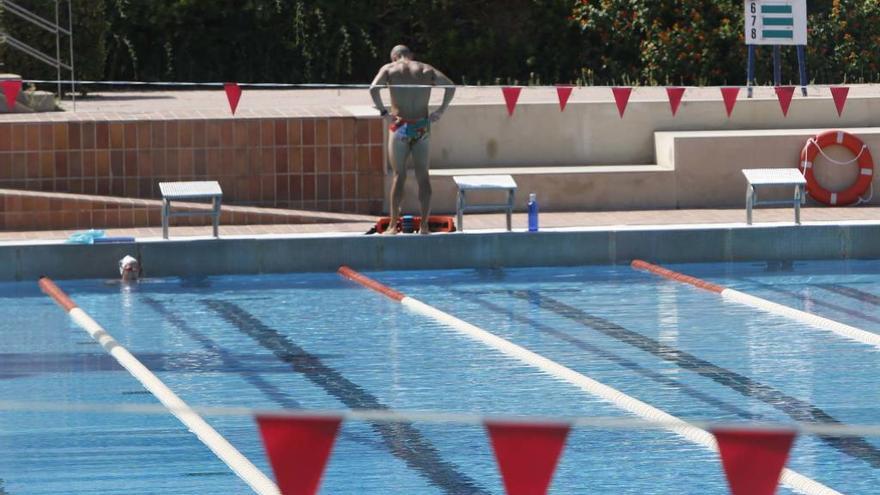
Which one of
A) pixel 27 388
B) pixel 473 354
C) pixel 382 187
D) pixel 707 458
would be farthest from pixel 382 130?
pixel 707 458

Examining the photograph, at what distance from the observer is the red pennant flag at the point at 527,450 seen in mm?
5090

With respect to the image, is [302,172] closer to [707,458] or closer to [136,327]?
[136,327]

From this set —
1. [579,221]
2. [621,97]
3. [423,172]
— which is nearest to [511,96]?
[621,97]

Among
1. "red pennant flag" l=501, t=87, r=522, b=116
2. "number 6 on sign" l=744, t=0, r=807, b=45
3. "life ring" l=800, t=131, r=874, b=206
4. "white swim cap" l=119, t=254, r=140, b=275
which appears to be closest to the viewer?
"white swim cap" l=119, t=254, r=140, b=275

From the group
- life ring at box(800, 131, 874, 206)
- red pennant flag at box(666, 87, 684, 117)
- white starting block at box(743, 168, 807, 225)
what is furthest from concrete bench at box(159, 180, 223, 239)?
life ring at box(800, 131, 874, 206)

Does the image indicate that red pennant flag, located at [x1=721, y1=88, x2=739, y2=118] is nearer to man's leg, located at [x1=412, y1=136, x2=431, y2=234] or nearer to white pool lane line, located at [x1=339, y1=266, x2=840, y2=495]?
man's leg, located at [x1=412, y1=136, x2=431, y2=234]

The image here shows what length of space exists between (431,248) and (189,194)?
1849 millimetres

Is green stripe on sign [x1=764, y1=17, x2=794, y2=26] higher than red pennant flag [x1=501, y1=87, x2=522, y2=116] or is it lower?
higher

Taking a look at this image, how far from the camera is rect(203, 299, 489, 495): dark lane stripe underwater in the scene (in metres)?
7.57

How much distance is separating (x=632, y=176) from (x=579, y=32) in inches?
229

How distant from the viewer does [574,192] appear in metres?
15.9

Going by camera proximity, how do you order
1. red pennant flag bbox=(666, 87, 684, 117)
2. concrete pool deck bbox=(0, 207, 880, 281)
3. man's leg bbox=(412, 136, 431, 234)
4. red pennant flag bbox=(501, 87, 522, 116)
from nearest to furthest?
concrete pool deck bbox=(0, 207, 880, 281), man's leg bbox=(412, 136, 431, 234), red pennant flag bbox=(501, 87, 522, 116), red pennant flag bbox=(666, 87, 684, 117)

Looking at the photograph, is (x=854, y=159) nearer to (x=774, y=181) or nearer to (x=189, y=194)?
(x=774, y=181)

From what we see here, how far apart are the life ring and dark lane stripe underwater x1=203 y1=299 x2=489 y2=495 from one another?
5.68 metres
